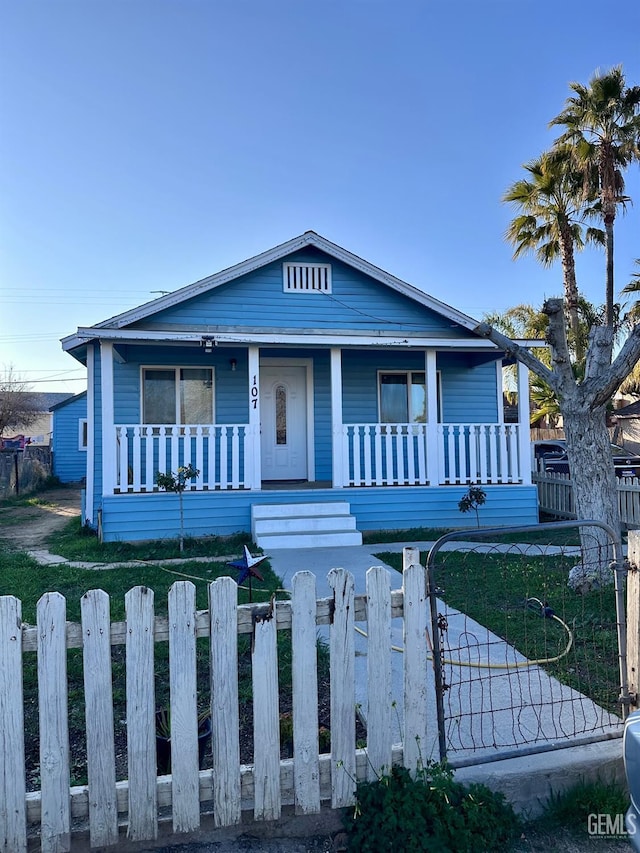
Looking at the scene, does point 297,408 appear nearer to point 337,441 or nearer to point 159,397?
point 337,441

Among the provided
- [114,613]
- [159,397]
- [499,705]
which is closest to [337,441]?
[159,397]

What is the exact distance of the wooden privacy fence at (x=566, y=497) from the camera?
927 cm

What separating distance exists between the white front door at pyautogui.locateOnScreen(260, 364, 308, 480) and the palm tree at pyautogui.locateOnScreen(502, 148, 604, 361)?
36.4 ft

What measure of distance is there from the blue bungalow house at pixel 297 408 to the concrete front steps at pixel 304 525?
0.02 metres

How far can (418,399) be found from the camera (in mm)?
11477

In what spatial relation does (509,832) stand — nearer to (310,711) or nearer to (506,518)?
(310,711)

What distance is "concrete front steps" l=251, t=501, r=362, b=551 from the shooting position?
8.04 m

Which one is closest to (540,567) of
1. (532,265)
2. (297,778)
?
(297,778)

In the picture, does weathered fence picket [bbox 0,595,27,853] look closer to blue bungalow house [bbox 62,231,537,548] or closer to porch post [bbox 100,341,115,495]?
blue bungalow house [bbox 62,231,537,548]

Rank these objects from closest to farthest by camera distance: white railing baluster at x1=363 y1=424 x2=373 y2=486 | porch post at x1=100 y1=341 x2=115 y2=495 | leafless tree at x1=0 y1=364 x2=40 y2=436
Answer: porch post at x1=100 y1=341 x2=115 y2=495, white railing baluster at x1=363 y1=424 x2=373 y2=486, leafless tree at x1=0 y1=364 x2=40 y2=436

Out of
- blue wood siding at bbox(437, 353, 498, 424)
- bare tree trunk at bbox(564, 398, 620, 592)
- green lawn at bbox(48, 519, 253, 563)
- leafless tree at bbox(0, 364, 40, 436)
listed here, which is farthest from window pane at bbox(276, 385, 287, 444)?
leafless tree at bbox(0, 364, 40, 436)

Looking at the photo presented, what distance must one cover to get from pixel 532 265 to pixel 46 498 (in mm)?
18409

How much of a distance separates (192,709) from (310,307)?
921 cm

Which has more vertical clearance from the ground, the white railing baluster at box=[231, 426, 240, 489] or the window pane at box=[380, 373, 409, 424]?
the window pane at box=[380, 373, 409, 424]
